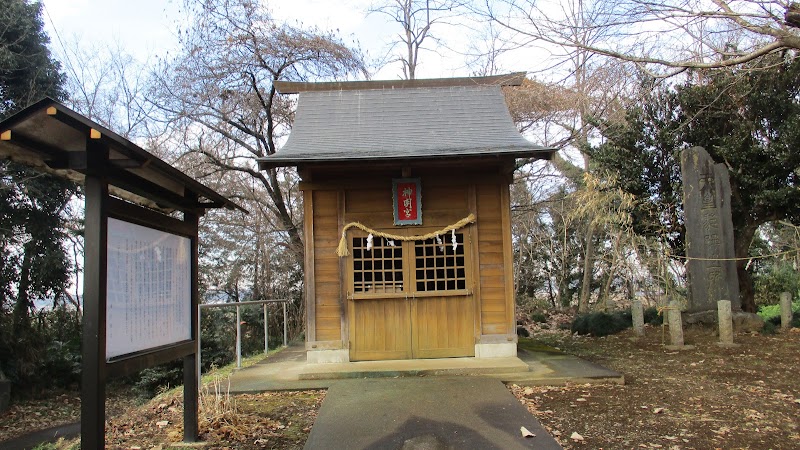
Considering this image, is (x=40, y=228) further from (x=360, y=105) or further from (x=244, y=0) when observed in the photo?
(x=360, y=105)

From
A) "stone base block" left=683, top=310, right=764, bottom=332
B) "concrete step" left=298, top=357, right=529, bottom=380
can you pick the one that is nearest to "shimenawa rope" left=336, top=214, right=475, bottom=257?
"concrete step" left=298, top=357, right=529, bottom=380

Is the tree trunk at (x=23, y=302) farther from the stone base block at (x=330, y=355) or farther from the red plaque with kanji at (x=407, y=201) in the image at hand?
the red plaque with kanji at (x=407, y=201)

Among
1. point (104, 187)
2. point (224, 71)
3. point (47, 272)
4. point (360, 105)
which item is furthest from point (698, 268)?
point (47, 272)

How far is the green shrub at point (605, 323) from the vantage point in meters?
11.4

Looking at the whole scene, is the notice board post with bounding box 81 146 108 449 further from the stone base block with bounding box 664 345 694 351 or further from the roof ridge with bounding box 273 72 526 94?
the stone base block with bounding box 664 345 694 351

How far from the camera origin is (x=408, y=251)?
24.5ft

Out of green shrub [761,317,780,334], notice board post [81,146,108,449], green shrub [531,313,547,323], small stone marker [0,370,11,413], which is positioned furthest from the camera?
green shrub [531,313,547,323]

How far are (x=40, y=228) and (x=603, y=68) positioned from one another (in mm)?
13749

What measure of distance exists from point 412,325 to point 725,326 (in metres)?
5.36

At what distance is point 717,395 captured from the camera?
5.62m

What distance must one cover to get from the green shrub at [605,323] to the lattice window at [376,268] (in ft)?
20.1

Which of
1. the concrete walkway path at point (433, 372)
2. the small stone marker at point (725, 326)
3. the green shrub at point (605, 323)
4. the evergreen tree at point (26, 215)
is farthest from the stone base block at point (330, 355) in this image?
the evergreen tree at point (26, 215)

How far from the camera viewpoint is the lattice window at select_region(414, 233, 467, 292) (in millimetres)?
7457

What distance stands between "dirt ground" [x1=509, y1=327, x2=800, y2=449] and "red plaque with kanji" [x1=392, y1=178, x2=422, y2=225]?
8.91ft
